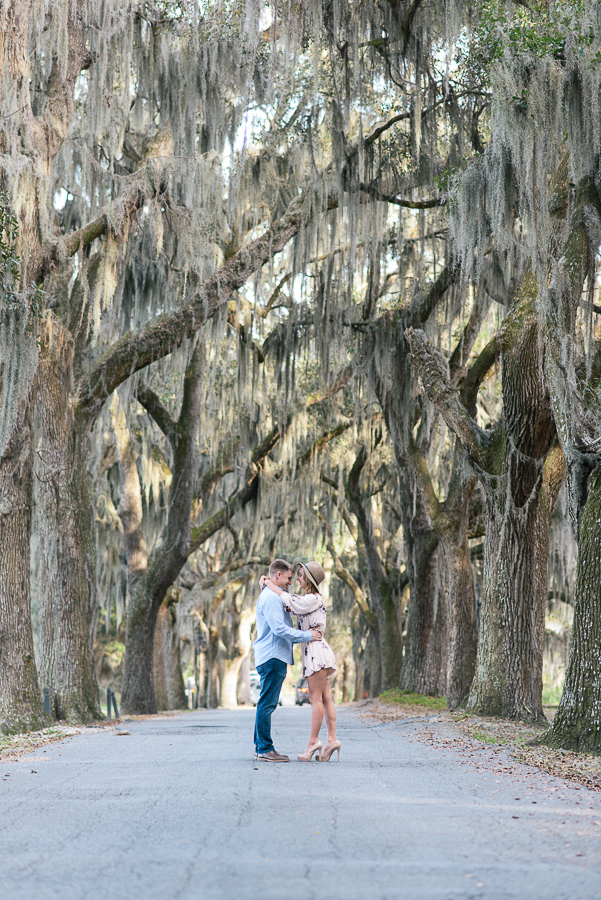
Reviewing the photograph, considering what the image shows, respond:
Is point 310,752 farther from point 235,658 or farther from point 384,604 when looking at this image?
point 235,658

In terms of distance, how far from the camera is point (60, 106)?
11.2m

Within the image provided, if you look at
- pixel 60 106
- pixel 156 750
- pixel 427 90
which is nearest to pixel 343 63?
pixel 427 90

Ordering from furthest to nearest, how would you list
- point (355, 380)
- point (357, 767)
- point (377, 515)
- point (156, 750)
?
point (377, 515)
point (355, 380)
point (156, 750)
point (357, 767)

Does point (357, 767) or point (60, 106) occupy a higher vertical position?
point (60, 106)

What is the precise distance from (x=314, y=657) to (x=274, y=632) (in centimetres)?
36

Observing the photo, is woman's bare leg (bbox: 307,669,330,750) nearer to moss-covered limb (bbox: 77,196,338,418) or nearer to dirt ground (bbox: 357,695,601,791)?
dirt ground (bbox: 357,695,601,791)

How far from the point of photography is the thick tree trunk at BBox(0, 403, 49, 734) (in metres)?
9.74

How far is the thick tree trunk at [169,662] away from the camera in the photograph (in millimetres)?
20578

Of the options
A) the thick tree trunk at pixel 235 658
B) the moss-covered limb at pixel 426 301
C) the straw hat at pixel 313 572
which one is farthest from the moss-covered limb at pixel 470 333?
the thick tree trunk at pixel 235 658

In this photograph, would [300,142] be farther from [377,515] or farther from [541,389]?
[377,515]

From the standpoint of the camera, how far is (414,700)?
54.1ft

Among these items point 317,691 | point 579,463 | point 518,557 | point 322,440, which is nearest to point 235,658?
point 322,440

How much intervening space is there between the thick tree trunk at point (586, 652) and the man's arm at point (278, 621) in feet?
7.30

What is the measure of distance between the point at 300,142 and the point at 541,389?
5.71m
